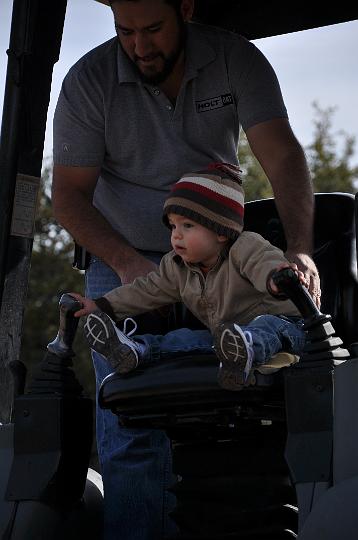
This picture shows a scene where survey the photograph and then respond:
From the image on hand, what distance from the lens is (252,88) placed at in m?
3.12

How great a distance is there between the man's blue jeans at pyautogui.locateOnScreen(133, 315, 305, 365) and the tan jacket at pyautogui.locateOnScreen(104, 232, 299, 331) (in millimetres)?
67

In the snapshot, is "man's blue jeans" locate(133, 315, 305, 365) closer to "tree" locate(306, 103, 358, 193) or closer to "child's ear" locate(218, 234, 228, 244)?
"child's ear" locate(218, 234, 228, 244)

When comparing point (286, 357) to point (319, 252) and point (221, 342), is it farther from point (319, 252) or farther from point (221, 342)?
point (319, 252)

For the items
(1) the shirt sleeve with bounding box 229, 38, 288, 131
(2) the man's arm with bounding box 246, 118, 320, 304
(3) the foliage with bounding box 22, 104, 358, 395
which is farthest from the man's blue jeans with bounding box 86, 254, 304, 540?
(3) the foliage with bounding box 22, 104, 358, 395

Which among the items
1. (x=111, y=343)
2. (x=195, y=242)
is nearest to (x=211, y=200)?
(x=195, y=242)

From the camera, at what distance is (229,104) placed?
3154 millimetres

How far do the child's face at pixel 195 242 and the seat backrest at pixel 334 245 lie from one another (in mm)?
337

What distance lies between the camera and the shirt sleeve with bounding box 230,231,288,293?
2.51 metres

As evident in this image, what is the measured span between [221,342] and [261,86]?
113 cm

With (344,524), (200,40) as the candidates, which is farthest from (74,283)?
(344,524)

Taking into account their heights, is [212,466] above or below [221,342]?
below

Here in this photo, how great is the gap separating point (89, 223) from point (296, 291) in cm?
Answer: 100

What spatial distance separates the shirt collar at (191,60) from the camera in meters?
3.13

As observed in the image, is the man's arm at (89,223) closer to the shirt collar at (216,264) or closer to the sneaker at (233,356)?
the shirt collar at (216,264)
